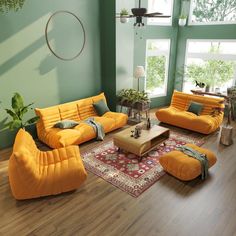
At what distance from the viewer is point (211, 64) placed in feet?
24.1

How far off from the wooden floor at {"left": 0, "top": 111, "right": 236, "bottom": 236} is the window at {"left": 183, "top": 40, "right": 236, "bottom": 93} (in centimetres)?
425

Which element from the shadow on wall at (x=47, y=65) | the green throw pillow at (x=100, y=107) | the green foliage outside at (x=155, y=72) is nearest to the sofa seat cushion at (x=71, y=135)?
the green throw pillow at (x=100, y=107)

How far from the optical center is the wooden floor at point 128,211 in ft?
9.40

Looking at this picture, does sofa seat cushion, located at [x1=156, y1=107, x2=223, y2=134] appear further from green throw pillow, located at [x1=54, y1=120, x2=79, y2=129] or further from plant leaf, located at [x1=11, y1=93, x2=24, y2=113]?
plant leaf, located at [x1=11, y1=93, x2=24, y2=113]

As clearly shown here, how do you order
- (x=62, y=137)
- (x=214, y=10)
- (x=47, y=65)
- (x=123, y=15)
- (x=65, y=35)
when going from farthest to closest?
(x=214, y=10), (x=123, y=15), (x=65, y=35), (x=47, y=65), (x=62, y=137)

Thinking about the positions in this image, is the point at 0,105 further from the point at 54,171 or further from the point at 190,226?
the point at 190,226

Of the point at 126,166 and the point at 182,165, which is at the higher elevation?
the point at 182,165

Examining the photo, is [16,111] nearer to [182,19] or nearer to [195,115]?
[195,115]

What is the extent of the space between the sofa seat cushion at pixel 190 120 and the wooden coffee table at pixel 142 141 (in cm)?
101

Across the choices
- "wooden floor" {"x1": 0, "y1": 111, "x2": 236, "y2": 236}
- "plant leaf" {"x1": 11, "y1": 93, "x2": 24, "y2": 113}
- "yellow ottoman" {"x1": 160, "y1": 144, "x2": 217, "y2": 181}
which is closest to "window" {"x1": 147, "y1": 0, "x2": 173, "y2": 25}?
"plant leaf" {"x1": 11, "y1": 93, "x2": 24, "y2": 113}

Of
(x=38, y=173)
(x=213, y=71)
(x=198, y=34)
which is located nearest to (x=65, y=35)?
(x=38, y=173)

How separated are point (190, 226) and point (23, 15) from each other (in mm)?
4965

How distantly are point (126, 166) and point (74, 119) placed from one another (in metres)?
2.12

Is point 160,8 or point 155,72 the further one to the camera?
point 155,72
